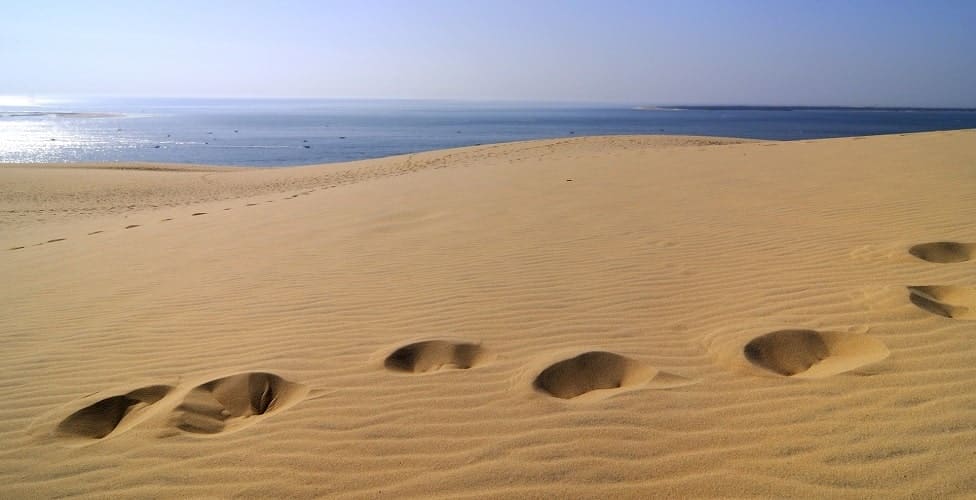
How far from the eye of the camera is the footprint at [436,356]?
10.8 ft

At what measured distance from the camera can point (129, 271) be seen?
6289 millimetres

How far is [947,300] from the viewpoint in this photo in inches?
139

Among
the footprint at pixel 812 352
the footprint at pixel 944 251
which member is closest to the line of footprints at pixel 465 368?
the footprint at pixel 812 352

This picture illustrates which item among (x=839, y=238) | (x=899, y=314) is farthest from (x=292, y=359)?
(x=839, y=238)

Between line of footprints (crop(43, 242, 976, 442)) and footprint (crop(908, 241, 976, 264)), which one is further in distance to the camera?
footprint (crop(908, 241, 976, 264))

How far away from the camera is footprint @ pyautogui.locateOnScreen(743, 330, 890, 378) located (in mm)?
2891

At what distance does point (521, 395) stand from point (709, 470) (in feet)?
3.02

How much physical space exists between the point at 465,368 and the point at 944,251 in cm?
378

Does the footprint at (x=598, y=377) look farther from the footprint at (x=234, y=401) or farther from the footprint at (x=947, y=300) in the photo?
the footprint at (x=947, y=300)

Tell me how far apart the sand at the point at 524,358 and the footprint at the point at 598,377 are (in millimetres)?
15

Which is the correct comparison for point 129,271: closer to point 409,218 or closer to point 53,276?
point 53,276

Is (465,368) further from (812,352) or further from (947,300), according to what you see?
(947,300)

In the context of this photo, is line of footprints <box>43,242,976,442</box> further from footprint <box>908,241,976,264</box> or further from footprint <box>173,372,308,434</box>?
footprint <box>908,241,976,264</box>

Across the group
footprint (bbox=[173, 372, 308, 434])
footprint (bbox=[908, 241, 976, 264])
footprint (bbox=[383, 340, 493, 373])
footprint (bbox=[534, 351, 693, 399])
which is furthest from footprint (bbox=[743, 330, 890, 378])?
footprint (bbox=[173, 372, 308, 434])
